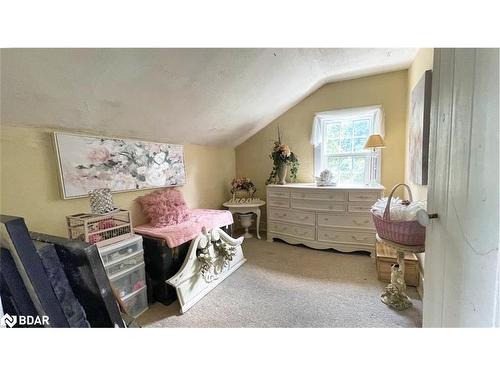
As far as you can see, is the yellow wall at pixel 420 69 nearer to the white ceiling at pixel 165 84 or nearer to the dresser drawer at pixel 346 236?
the white ceiling at pixel 165 84

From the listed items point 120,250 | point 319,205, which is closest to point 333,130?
point 319,205

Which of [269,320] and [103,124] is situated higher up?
[103,124]

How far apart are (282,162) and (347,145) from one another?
999mm

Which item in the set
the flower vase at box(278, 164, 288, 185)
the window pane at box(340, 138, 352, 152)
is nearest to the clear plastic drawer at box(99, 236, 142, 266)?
the flower vase at box(278, 164, 288, 185)

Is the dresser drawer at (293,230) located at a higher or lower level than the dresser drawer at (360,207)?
lower

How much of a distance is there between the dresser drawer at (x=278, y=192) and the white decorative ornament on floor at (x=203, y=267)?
104cm

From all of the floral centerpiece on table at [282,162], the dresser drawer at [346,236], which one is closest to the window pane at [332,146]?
the floral centerpiece on table at [282,162]

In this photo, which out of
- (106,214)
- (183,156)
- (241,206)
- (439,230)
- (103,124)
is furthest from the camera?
(241,206)

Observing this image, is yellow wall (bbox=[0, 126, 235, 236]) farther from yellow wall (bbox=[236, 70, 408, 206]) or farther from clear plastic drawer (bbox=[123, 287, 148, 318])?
yellow wall (bbox=[236, 70, 408, 206])

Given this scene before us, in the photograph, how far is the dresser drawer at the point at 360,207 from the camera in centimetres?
232
